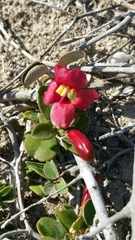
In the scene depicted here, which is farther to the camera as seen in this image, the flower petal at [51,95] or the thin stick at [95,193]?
the flower petal at [51,95]

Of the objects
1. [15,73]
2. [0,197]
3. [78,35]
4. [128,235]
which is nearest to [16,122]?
[15,73]

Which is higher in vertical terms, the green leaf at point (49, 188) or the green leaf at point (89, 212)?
the green leaf at point (49, 188)

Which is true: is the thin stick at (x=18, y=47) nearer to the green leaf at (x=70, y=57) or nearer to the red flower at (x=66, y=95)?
the green leaf at (x=70, y=57)

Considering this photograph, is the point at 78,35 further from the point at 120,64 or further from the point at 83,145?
the point at 83,145

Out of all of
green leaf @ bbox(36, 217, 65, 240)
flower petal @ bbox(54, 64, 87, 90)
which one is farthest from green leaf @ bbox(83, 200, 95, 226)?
flower petal @ bbox(54, 64, 87, 90)

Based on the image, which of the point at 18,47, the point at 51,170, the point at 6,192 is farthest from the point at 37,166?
the point at 18,47

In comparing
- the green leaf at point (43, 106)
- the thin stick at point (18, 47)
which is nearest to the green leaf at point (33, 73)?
the green leaf at point (43, 106)

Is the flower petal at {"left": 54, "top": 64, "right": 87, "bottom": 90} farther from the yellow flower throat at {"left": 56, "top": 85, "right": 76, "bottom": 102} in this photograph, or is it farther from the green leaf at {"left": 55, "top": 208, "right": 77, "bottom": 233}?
the green leaf at {"left": 55, "top": 208, "right": 77, "bottom": 233}
